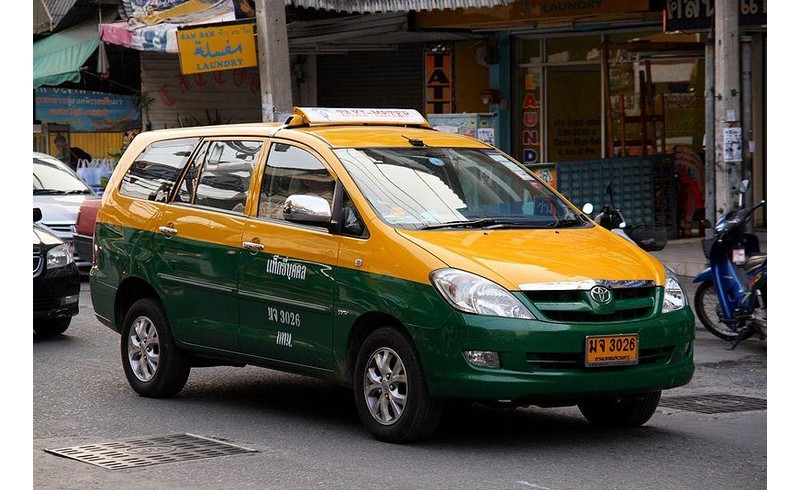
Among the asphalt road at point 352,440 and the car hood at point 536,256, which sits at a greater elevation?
the car hood at point 536,256

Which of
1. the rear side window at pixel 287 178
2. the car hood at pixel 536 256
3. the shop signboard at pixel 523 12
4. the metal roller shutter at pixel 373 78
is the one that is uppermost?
the shop signboard at pixel 523 12

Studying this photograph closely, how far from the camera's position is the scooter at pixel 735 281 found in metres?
10.9

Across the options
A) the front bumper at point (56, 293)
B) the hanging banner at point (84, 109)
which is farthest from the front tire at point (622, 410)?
the hanging banner at point (84, 109)

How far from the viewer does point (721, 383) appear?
32.0ft

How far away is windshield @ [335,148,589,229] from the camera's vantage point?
7918mm

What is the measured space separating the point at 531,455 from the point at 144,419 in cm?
262

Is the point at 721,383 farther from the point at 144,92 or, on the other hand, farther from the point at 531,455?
the point at 144,92

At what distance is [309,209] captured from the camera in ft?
25.9

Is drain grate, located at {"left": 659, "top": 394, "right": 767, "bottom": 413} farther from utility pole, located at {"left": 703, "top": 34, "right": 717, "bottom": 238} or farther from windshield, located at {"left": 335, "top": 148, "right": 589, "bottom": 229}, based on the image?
utility pole, located at {"left": 703, "top": 34, "right": 717, "bottom": 238}

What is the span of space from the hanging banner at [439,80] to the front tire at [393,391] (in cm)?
1511

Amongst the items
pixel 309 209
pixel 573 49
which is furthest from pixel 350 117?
pixel 573 49

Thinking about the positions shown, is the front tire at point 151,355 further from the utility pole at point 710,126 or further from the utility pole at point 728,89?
the utility pole at point 710,126

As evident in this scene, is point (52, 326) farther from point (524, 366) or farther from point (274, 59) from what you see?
point (524, 366)

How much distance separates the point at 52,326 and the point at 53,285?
56cm
